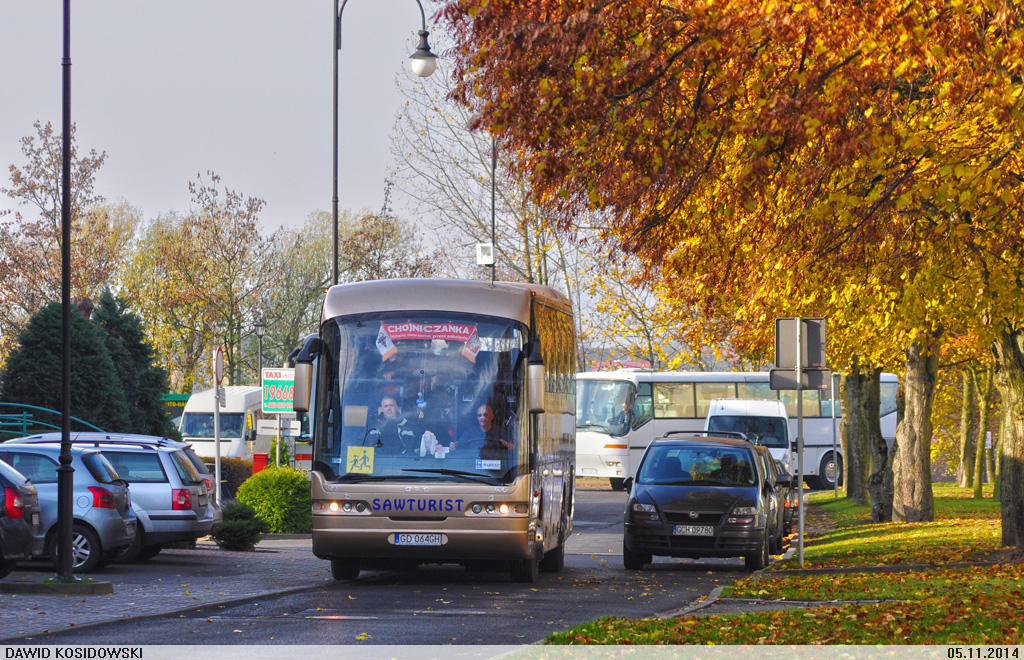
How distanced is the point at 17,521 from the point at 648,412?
3361cm

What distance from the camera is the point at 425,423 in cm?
1550

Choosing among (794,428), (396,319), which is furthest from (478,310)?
(794,428)

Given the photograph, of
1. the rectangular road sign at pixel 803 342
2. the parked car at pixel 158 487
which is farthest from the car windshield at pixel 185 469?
the rectangular road sign at pixel 803 342

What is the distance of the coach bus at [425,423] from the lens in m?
15.4

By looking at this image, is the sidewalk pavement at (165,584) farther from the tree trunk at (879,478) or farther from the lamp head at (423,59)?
the tree trunk at (879,478)

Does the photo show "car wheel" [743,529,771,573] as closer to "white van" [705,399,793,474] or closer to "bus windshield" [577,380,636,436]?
"white van" [705,399,793,474]

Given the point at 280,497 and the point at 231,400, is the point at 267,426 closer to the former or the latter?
the point at 280,497

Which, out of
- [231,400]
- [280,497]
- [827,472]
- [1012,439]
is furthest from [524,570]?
[827,472]

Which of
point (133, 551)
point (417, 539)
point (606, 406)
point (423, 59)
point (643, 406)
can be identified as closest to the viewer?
point (417, 539)

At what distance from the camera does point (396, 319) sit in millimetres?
15867

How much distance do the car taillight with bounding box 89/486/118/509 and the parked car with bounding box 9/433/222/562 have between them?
1.09m

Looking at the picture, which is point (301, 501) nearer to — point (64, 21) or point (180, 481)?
point (180, 481)

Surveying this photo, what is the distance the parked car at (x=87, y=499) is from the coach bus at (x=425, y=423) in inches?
119

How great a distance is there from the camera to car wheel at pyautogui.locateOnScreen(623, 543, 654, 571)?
63.2ft
